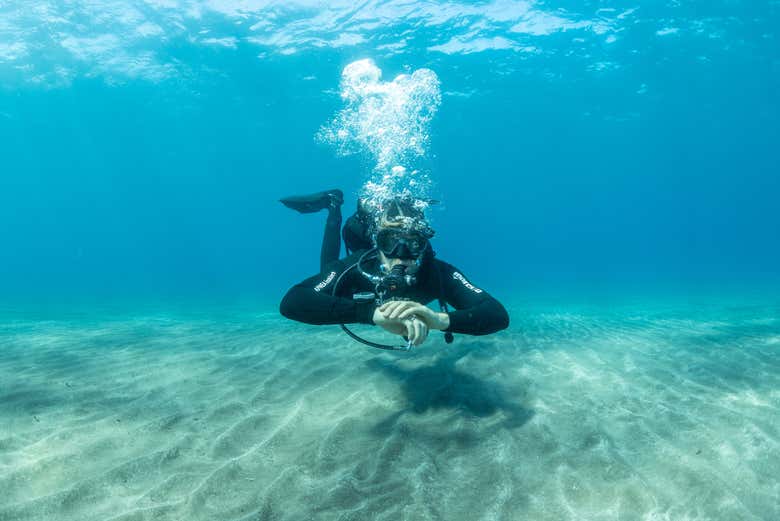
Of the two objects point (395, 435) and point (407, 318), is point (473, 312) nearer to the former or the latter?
point (407, 318)

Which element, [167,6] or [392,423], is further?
[167,6]

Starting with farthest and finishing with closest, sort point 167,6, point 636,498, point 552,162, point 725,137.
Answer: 1. point 552,162
2. point 725,137
3. point 167,6
4. point 636,498

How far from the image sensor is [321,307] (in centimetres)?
393

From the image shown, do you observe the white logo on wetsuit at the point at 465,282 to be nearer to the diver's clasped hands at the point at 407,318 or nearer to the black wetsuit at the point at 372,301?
the black wetsuit at the point at 372,301

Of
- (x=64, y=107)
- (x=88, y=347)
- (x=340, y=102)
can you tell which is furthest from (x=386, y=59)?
(x=64, y=107)

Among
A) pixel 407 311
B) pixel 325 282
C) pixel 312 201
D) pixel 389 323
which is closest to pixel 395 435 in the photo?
pixel 389 323

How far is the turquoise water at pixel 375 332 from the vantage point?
2.93 metres

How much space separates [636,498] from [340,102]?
3860 centimetres

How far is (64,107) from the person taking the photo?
40.4 meters

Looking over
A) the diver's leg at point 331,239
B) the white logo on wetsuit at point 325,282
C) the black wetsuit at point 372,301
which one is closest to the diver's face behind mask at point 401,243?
the black wetsuit at point 372,301

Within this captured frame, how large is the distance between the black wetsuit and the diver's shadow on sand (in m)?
0.91

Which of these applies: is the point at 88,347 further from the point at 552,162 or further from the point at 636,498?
the point at 552,162

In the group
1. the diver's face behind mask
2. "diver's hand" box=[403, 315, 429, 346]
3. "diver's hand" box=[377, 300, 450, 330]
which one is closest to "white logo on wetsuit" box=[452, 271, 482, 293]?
the diver's face behind mask

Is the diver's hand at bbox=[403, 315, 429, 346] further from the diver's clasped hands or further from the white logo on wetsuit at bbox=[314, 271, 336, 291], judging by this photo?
the white logo on wetsuit at bbox=[314, 271, 336, 291]
